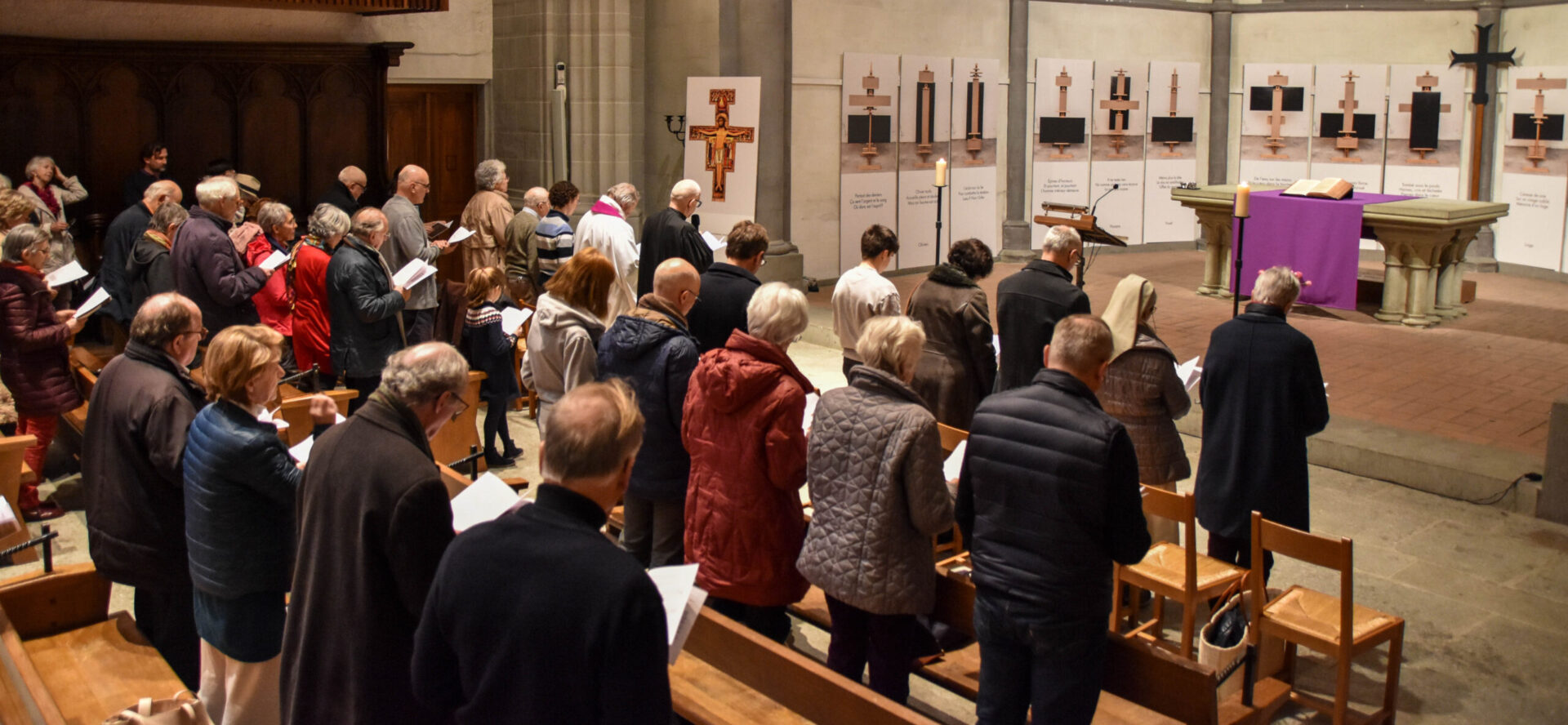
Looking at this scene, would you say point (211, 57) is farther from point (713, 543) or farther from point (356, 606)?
point (356, 606)

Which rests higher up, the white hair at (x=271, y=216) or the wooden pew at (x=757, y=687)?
the white hair at (x=271, y=216)

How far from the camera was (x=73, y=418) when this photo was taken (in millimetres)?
6691

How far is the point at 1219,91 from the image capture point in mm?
15914

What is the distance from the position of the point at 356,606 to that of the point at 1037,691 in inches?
65.8

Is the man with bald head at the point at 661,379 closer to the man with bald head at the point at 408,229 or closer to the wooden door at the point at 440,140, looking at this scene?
the man with bald head at the point at 408,229

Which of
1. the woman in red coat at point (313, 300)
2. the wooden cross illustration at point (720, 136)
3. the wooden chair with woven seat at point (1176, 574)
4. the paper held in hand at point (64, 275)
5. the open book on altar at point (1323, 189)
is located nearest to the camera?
the wooden chair with woven seat at point (1176, 574)

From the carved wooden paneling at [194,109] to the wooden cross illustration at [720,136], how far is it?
2713mm

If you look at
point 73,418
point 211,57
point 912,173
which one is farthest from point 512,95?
point 73,418

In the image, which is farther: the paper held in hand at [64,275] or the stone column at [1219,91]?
the stone column at [1219,91]

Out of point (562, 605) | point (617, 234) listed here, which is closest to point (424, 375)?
point (562, 605)

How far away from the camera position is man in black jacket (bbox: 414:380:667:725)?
217 centimetres

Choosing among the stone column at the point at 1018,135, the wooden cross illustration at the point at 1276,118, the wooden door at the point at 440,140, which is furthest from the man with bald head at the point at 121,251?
the wooden cross illustration at the point at 1276,118

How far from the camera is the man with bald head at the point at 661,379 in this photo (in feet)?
14.5

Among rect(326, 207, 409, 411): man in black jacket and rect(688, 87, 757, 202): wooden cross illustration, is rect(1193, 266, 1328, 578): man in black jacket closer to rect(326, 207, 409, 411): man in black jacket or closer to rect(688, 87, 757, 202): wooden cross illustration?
rect(326, 207, 409, 411): man in black jacket
